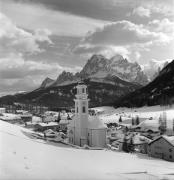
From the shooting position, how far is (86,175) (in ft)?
42.5

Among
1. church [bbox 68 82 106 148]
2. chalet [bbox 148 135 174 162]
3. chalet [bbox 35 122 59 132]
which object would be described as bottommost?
chalet [bbox 35 122 59 132]

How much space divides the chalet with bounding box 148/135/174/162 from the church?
8.38m

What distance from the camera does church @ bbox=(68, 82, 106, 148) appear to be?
52906 mm

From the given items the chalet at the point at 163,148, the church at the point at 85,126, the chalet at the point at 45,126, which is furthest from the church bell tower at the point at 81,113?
the chalet at the point at 45,126

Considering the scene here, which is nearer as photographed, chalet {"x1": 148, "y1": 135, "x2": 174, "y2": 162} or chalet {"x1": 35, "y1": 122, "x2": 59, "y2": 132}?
chalet {"x1": 148, "y1": 135, "x2": 174, "y2": 162}

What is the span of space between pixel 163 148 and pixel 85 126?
13625 millimetres

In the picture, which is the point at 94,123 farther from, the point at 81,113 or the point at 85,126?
the point at 81,113

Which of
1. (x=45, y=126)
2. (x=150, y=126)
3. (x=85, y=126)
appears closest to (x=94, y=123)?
(x=85, y=126)

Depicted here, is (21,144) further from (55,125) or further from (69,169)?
(55,125)

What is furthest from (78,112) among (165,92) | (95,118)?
(165,92)

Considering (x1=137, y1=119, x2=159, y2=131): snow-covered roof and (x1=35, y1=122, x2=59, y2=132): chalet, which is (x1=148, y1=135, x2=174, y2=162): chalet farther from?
(x1=35, y1=122, x2=59, y2=132): chalet

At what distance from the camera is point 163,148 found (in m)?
47.3

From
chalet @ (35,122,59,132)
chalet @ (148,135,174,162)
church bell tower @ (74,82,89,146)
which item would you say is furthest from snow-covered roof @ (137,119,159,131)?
chalet @ (148,135,174,162)

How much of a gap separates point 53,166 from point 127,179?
3148mm
